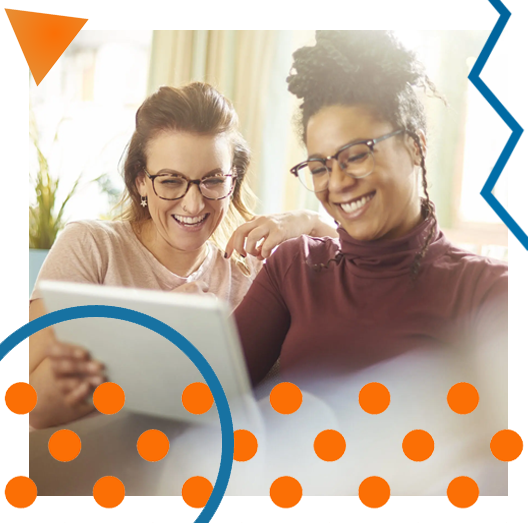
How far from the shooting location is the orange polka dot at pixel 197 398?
3.46ft

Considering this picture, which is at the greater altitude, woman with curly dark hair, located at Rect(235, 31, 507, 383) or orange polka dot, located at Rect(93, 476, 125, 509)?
woman with curly dark hair, located at Rect(235, 31, 507, 383)

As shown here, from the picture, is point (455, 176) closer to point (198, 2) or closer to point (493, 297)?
point (493, 297)

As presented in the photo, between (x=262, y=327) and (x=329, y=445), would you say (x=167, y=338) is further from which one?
(x=329, y=445)

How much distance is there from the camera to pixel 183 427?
1066 millimetres

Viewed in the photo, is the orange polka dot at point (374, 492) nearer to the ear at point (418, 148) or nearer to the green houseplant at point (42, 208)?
the ear at point (418, 148)

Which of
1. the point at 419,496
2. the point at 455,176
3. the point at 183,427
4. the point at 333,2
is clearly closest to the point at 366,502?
the point at 419,496

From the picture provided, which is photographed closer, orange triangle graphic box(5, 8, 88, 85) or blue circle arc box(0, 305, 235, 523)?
blue circle arc box(0, 305, 235, 523)

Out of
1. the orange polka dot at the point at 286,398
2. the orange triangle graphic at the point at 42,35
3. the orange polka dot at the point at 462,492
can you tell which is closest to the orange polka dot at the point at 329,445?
the orange polka dot at the point at 286,398

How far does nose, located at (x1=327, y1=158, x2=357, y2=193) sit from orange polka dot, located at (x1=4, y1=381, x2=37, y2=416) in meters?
0.66

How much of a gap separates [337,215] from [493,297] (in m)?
0.31

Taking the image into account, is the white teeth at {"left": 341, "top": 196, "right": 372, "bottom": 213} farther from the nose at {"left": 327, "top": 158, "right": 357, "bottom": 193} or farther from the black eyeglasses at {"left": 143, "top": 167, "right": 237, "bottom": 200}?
the black eyeglasses at {"left": 143, "top": 167, "right": 237, "bottom": 200}

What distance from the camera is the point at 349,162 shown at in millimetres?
1057

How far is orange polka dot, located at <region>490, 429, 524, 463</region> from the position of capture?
108 centimetres

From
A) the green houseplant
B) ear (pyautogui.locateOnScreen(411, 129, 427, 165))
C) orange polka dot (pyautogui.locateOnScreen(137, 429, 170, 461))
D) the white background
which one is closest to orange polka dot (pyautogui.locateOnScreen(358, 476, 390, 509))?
the white background
